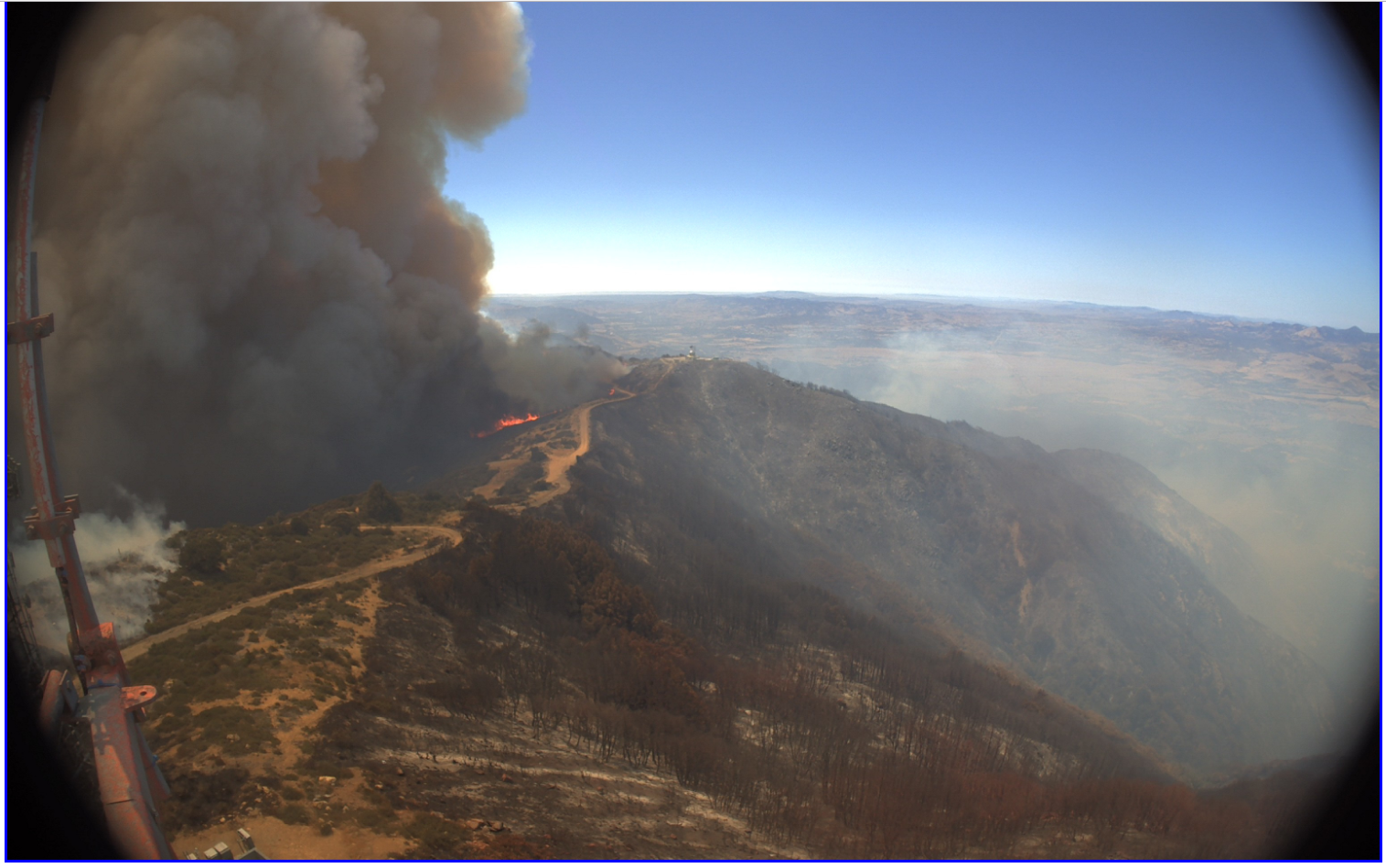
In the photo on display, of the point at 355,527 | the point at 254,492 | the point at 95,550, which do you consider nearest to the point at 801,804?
the point at 355,527

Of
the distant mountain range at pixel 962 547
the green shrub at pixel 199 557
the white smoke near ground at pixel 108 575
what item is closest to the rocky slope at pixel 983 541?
the distant mountain range at pixel 962 547

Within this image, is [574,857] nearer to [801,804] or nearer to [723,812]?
[723,812]

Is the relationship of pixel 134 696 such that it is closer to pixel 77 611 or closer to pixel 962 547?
pixel 77 611

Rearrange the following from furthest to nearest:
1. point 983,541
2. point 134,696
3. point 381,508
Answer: point 983,541 < point 381,508 < point 134,696

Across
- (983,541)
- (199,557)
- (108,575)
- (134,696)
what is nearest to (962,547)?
(983,541)

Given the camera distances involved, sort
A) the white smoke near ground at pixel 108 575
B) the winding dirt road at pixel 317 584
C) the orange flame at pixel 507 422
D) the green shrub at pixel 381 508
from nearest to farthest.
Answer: the white smoke near ground at pixel 108 575, the winding dirt road at pixel 317 584, the green shrub at pixel 381 508, the orange flame at pixel 507 422

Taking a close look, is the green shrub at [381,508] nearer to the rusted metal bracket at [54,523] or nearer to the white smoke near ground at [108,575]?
the white smoke near ground at [108,575]

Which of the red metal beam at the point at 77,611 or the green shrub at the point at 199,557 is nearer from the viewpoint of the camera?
the red metal beam at the point at 77,611
